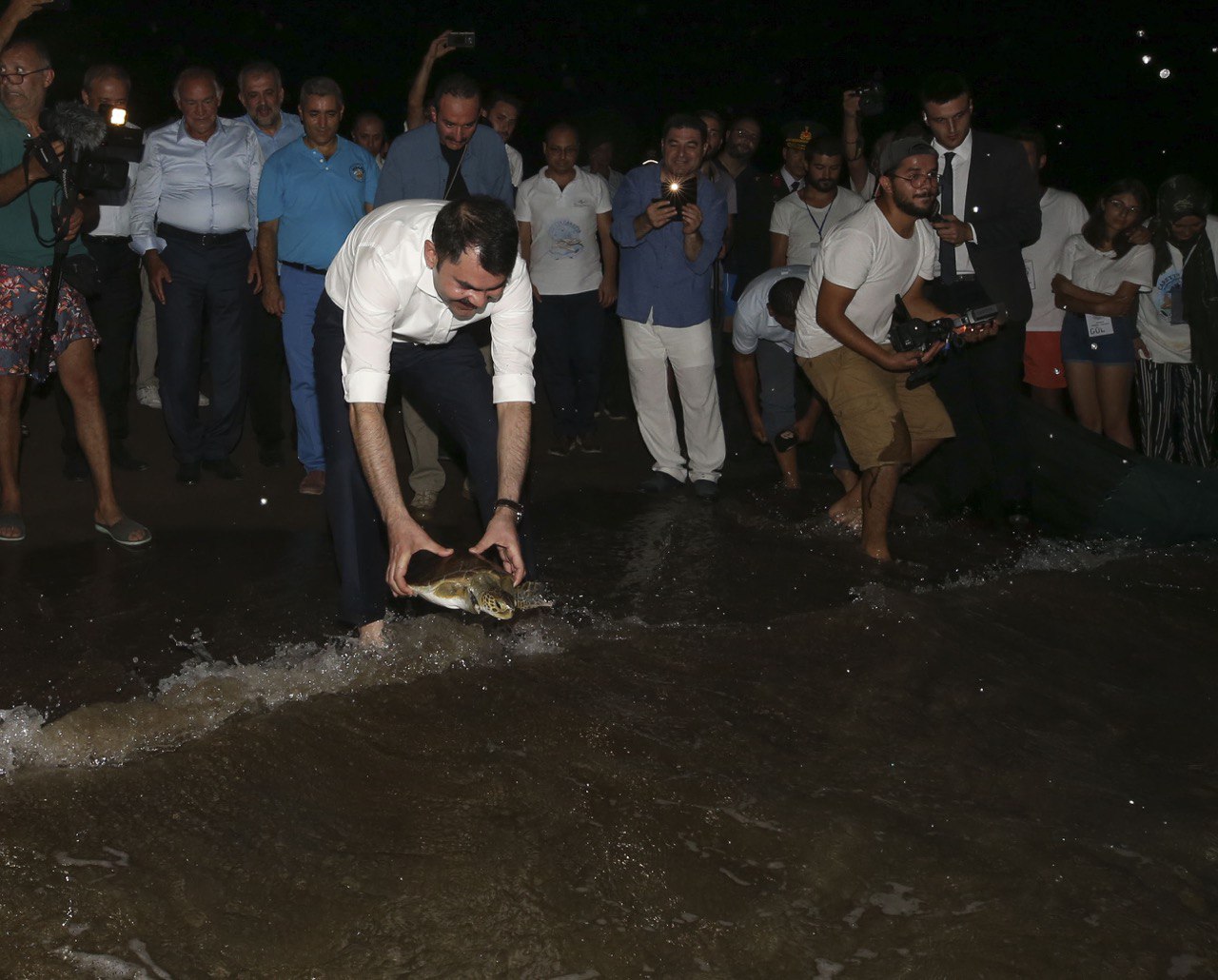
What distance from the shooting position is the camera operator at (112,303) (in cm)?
592

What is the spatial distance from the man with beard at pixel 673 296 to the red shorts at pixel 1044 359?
5.83 feet

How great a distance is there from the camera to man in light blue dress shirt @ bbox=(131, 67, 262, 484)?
19.6ft

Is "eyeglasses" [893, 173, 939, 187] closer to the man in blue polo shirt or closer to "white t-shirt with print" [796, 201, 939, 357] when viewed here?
"white t-shirt with print" [796, 201, 939, 357]

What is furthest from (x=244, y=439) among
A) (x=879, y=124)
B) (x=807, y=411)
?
(x=879, y=124)

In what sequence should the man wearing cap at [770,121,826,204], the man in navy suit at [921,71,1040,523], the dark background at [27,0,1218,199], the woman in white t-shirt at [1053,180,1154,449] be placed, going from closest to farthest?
the man in navy suit at [921,71,1040,523]
the woman in white t-shirt at [1053,180,1154,449]
the man wearing cap at [770,121,826,204]
the dark background at [27,0,1218,199]

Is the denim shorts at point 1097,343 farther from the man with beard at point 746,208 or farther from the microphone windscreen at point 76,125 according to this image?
the microphone windscreen at point 76,125

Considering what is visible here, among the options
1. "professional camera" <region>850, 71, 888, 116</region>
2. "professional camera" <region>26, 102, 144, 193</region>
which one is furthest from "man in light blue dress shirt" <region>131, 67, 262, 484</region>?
"professional camera" <region>850, 71, 888, 116</region>

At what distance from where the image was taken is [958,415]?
6176 millimetres

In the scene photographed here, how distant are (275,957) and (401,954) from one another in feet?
0.87

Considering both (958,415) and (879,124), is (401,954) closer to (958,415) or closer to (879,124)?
(958,415)

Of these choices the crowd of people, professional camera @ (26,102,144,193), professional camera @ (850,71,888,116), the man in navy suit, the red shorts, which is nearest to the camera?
professional camera @ (26,102,144,193)

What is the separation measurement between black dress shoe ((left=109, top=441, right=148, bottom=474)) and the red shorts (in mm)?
4709

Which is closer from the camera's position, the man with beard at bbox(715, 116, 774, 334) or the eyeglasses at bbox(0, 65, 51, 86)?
the eyeglasses at bbox(0, 65, 51, 86)

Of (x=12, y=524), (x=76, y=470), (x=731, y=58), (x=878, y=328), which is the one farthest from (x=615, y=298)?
(x=731, y=58)
